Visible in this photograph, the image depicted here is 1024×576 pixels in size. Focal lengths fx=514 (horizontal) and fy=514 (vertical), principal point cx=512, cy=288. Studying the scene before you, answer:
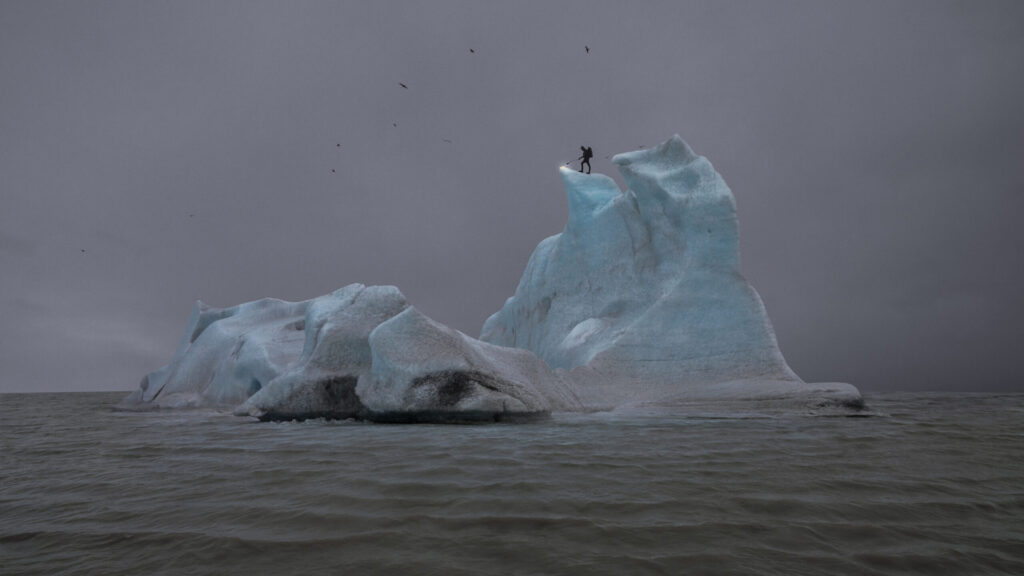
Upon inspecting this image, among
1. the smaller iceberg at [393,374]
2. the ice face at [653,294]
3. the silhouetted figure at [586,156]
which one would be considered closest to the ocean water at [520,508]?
the smaller iceberg at [393,374]

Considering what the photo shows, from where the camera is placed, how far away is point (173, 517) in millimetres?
3107

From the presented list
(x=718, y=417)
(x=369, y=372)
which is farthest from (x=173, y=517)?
(x=718, y=417)

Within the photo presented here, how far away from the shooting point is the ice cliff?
976 centimetres

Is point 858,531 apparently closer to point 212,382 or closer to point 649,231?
point 649,231

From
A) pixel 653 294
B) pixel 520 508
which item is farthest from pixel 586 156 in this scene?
pixel 520 508

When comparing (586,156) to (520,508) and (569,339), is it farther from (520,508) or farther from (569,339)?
(520,508)

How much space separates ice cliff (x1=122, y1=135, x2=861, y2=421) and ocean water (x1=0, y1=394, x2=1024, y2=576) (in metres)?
3.60

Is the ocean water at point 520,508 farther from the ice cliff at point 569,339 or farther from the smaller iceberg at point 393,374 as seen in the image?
the ice cliff at point 569,339

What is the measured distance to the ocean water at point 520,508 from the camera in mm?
2373

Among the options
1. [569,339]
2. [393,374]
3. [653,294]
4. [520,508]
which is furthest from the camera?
[569,339]

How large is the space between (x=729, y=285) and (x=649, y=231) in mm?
3786

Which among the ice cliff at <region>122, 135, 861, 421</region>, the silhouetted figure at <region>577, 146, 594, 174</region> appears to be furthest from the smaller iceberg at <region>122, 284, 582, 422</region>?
the silhouetted figure at <region>577, 146, 594, 174</region>

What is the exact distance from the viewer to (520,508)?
3.16 m

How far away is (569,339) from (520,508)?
1401 centimetres
